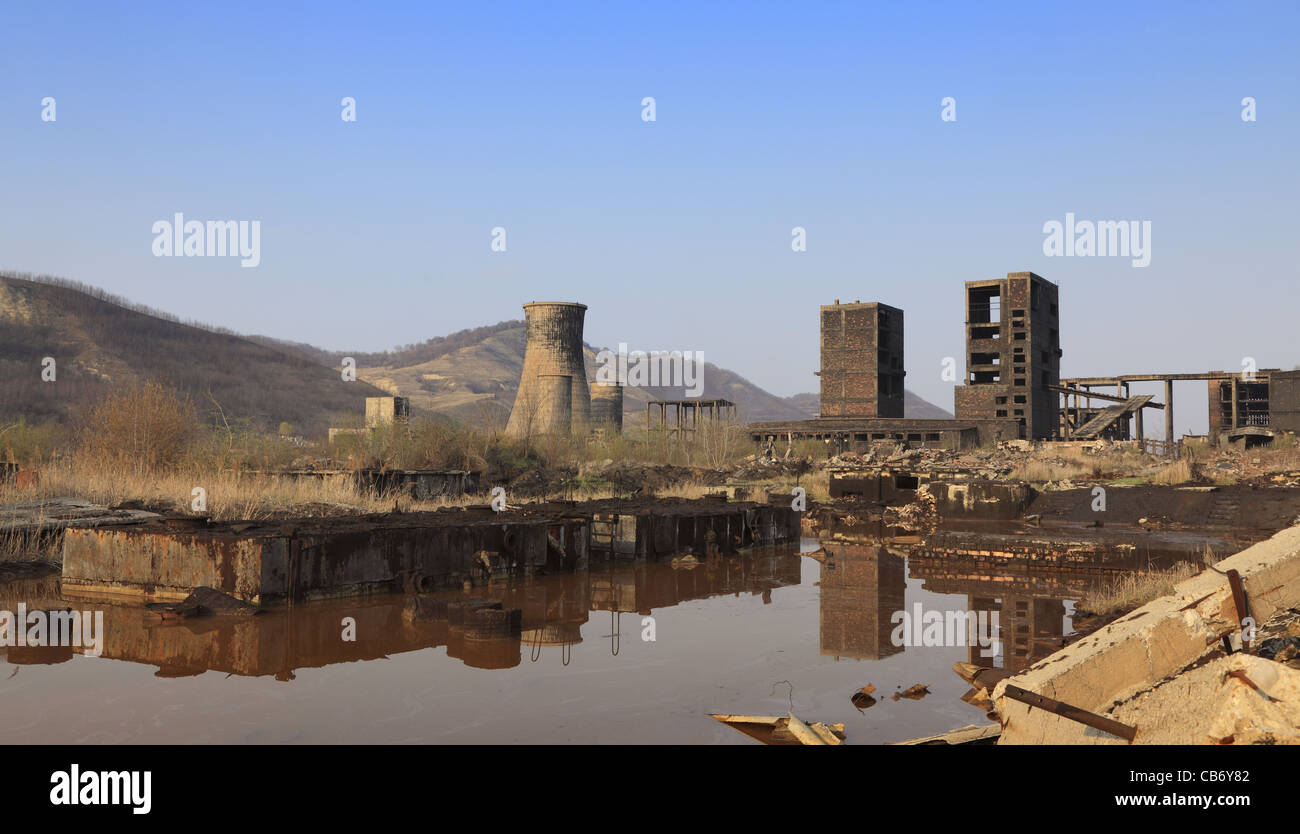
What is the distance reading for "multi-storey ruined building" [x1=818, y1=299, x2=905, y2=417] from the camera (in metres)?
53.0

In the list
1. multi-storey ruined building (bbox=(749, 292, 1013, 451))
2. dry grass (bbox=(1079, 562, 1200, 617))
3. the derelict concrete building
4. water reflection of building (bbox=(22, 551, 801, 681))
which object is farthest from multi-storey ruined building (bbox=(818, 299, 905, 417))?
water reflection of building (bbox=(22, 551, 801, 681))

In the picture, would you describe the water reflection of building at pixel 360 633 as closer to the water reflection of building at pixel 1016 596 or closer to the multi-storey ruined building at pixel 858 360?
the water reflection of building at pixel 1016 596

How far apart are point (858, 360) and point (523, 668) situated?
47825mm

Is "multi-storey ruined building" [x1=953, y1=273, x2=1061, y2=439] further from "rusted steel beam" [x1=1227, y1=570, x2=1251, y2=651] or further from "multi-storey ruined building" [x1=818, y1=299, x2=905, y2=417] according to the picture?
"rusted steel beam" [x1=1227, y1=570, x2=1251, y2=651]

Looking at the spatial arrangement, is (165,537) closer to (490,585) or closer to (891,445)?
(490,585)

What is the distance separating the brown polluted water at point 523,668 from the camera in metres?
5.86

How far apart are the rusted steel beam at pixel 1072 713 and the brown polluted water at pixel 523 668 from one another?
1131 millimetres

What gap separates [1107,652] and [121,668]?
6615 millimetres

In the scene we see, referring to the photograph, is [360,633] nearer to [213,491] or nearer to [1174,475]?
[213,491]

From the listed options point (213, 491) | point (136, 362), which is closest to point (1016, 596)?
point (213, 491)

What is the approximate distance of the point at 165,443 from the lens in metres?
17.2

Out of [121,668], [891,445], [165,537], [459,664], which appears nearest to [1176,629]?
[459,664]

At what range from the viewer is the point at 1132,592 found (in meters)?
9.52

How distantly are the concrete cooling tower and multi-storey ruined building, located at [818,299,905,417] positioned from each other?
15726 millimetres
